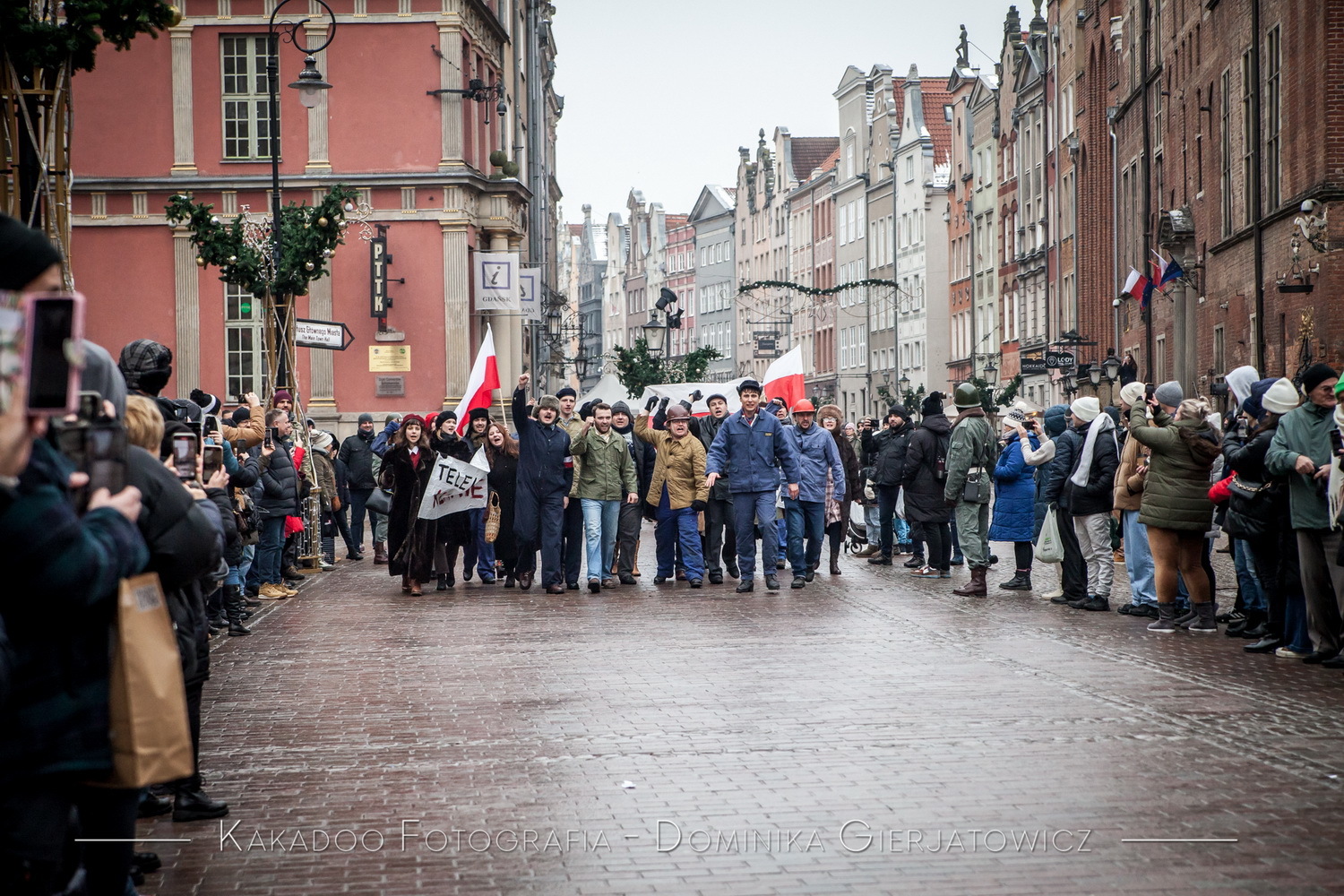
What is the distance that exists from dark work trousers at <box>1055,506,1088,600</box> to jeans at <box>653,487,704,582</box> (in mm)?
4449

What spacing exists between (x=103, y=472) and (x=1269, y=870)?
411 cm

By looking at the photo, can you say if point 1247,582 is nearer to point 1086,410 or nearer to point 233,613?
point 1086,410

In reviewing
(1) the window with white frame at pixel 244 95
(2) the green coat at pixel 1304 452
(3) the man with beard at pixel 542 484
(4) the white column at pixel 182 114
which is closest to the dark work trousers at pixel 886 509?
(3) the man with beard at pixel 542 484

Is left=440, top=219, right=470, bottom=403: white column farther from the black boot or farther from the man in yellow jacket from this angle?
the black boot

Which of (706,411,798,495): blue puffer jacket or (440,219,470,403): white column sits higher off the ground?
(440,219,470,403): white column

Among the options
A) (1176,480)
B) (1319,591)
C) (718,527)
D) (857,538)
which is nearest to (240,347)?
(857,538)

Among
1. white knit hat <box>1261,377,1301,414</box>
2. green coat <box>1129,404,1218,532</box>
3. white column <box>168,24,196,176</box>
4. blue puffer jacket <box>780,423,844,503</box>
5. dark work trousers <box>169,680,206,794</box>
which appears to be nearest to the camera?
dark work trousers <box>169,680,206,794</box>

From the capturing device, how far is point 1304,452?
11312 mm

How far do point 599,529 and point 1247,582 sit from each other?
7361mm

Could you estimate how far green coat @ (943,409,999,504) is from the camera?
56.8ft

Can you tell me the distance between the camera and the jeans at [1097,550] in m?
15.4

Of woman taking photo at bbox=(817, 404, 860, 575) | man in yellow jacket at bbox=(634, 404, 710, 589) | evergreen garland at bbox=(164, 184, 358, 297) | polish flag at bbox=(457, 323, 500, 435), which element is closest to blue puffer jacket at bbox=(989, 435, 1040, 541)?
woman taking photo at bbox=(817, 404, 860, 575)

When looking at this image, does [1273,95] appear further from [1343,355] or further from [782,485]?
[782,485]

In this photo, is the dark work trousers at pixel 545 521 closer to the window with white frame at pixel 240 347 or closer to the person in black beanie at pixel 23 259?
the person in black beanie at pixel 23 259
